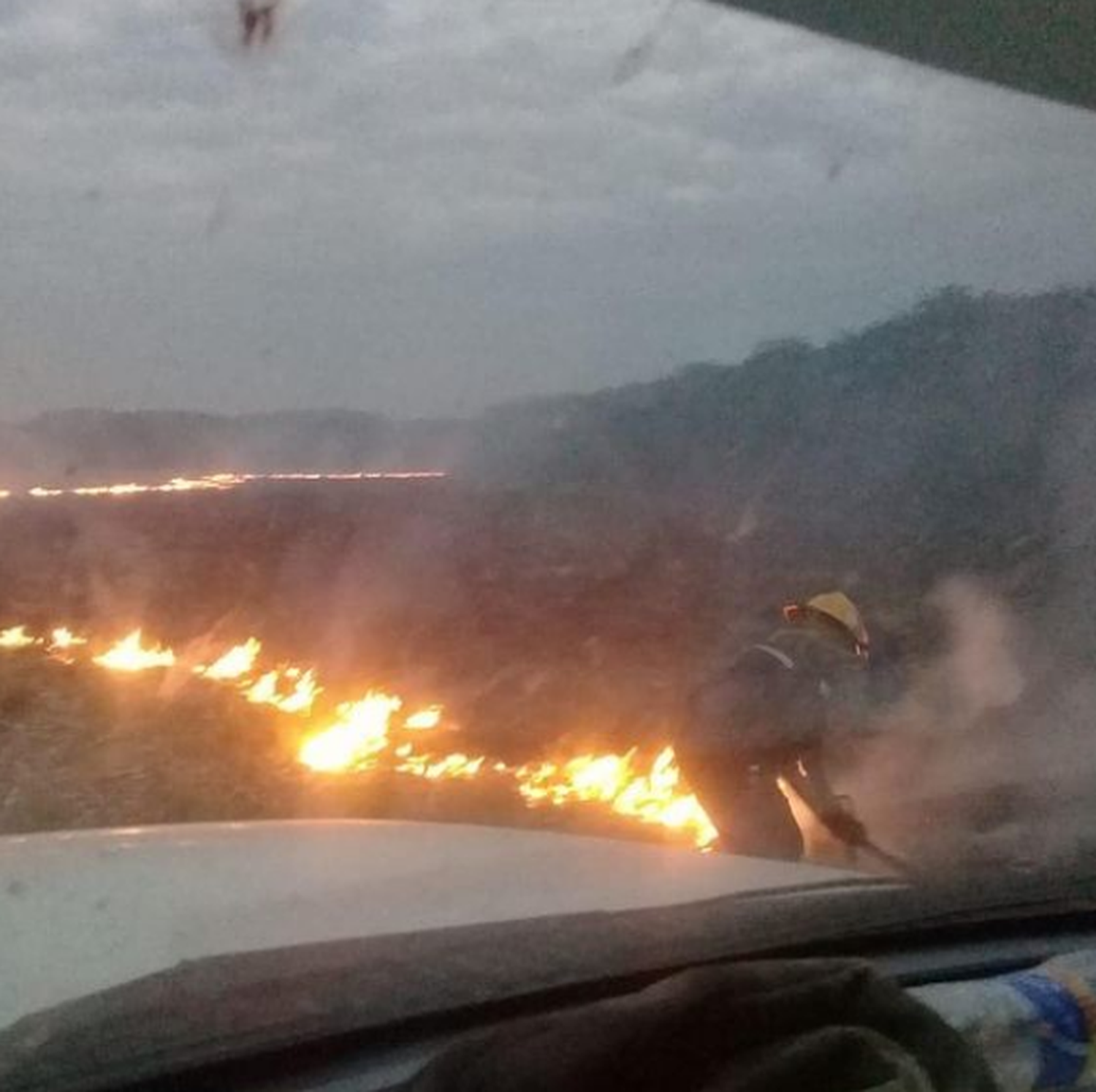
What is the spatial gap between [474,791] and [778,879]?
195 cm

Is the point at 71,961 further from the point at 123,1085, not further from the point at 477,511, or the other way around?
the point at 477,511

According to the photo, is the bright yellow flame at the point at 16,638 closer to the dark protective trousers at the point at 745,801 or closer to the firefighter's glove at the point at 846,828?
the dark protective trousers at the point at 745,801

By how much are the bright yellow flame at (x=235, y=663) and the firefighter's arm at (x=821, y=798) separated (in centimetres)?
173

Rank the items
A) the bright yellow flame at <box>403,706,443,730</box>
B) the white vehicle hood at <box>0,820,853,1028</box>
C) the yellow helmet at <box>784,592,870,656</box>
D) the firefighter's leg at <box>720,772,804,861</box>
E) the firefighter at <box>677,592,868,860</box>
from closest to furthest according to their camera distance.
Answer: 1. the white vehicle hood at <box>0,820,853,1028</box>
2. the firefighter's leg at <box>720,772,804,861</box>
3. the firefighter at <box>677,592,868,860</box>
4. the bright yellow flame at <box>403,706,443,730</box>
5. the yellow helmet at <box>784,592,870,656</box>

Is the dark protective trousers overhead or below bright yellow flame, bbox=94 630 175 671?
below

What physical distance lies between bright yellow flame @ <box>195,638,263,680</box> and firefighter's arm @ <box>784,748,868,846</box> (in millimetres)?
1728

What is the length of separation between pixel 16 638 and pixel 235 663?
2.32 feet

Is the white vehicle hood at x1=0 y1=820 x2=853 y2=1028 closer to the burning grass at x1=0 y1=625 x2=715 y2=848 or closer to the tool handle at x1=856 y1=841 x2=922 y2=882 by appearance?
the tool handle at x1=856 y1=841 x2=922 y2=882

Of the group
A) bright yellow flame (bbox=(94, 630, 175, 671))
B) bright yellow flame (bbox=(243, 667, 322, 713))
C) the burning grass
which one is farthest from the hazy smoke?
bright yellow flame (bbox=(94, 630, 175, 671))

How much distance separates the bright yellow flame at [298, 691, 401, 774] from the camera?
5.52 metres

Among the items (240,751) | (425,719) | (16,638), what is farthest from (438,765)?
(16,638)

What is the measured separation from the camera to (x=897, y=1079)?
265cm

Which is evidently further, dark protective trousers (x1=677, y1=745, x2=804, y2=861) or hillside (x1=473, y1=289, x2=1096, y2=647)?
hillside (x1=473, y1=289, x2=1096, y2=647)

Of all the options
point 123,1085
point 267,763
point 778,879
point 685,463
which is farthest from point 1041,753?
point 123,1085
